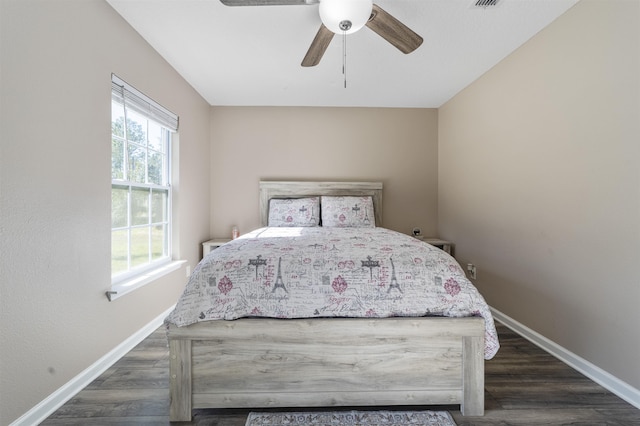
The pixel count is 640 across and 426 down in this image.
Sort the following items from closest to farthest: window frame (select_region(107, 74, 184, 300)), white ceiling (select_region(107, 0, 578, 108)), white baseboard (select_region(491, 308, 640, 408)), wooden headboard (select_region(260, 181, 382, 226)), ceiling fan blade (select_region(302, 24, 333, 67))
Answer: white baseboard (select_region(491, 308, 640, 408))
ceiling fan blade (select_region(302, 24, 333, 67))
white ceiling (select_region(107, 0, 578, 108))
window frame (select_region(107, 74, 184, 300))
wooden headboard (select_region(260, 181, 382, 226))

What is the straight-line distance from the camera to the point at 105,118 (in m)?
1.78

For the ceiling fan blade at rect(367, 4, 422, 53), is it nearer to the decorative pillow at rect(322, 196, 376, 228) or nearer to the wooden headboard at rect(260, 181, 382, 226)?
the decorative pillow at rect(322, 196, 376, 228)

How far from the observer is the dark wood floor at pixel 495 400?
135 cm

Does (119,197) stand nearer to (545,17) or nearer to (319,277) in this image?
(319,277)

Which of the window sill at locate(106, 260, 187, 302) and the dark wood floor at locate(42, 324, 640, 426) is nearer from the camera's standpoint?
the dark wood floor at locate(42, 324, 640, 426)

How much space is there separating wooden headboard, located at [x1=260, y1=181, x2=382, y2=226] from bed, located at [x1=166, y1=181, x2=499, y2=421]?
2.05 meters

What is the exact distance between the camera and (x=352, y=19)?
1.46m

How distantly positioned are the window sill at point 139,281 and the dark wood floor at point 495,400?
0.45m

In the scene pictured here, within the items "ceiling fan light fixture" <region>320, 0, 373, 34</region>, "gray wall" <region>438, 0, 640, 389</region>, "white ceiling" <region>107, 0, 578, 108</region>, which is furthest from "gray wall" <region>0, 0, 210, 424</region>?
"gray wall" <region>438, 0, 640, 389</region>

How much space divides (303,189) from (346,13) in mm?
2118

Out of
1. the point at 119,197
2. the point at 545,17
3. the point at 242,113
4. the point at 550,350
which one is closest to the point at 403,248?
the point at 550,350

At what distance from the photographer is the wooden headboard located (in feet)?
11.1

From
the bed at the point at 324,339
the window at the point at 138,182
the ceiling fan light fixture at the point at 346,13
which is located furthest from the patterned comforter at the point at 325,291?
the ceiling fan light fixture at the point at 346,13

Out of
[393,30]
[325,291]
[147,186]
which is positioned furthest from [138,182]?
[393,30]
